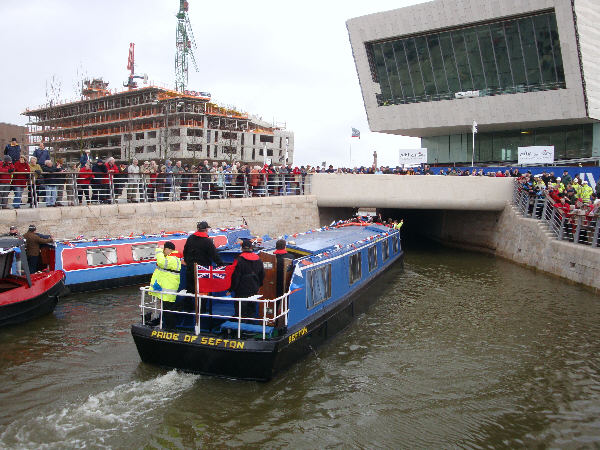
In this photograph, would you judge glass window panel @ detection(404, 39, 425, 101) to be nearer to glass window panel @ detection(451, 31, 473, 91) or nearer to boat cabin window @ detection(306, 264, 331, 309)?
glass window panel @ detection(451, 31, 473, 91)

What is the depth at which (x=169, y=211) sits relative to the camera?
62.4 ft

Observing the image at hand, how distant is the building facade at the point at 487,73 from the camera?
31641 mm

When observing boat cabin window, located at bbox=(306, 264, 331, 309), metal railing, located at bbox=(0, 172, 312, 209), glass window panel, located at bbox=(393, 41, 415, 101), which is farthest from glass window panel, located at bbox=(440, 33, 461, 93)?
boat cabin window, located at bbox=(306, 264, 331, 309)

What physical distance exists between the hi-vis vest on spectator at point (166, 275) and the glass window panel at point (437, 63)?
32.8 m

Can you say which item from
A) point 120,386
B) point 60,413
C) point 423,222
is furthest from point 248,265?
point 423,222

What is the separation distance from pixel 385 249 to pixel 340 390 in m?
9.09

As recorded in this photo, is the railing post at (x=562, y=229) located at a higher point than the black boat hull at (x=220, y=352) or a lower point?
higher

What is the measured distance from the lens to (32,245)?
536 inches

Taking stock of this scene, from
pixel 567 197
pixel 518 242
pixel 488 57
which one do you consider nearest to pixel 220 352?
pixel 567 197

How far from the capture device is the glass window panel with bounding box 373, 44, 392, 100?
130 feet

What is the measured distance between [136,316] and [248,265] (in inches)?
199

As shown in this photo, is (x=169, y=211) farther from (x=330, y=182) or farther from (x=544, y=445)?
(x=544, y=445)

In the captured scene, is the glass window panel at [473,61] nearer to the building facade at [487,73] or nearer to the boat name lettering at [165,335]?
the building facade at [487,73]

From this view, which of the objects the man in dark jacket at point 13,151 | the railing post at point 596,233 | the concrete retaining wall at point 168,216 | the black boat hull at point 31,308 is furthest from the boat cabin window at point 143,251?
the railing post at point 596,233
